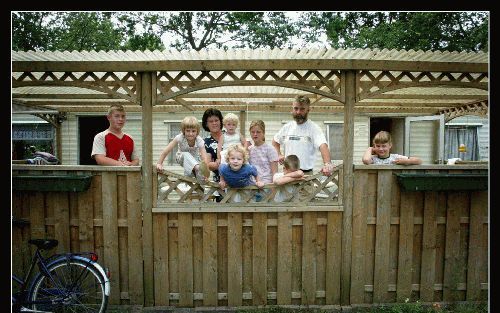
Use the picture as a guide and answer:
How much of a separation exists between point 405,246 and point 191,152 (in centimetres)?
295

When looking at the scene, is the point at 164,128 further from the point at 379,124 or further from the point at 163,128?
the point at 379,124

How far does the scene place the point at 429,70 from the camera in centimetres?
433

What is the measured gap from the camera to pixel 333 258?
4527 millimetres

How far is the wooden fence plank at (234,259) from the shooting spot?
4461 millimetres

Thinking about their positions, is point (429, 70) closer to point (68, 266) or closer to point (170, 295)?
point (170, 295)

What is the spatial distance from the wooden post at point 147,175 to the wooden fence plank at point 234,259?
3.10 ft

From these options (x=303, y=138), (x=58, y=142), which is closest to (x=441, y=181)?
(x=303, y=138)

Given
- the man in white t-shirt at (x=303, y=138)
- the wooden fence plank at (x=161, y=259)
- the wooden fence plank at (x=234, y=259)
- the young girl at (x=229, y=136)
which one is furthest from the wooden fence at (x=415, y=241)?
the wooden fence plank at (x=161, y=259)

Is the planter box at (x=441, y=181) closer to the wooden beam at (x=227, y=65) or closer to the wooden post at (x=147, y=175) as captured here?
the wooden beam at (x=227, y=65)

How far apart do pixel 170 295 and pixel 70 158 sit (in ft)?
32.4

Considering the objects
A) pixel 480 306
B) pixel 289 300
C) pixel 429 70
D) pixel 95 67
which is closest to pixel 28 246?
pixel 95 67

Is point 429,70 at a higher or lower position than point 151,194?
higher
